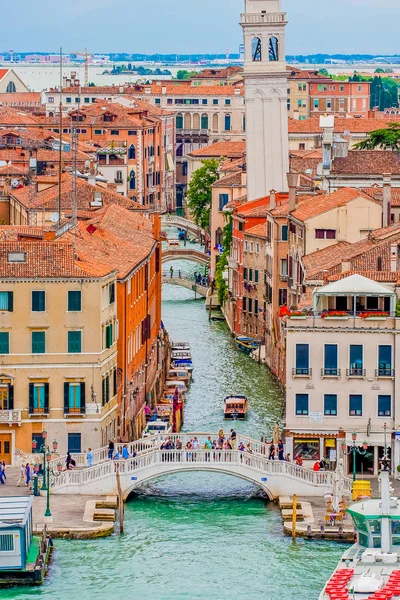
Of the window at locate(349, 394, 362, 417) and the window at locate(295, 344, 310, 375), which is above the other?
the window at locate(295, 344, 310, 375)

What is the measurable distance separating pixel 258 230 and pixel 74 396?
28538mm

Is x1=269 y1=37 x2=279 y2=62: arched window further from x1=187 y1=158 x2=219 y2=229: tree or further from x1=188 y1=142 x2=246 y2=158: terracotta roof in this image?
x1=188 y1=142 x2=246 y2=158: terracotta roof

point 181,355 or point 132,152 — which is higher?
→ point 132,152

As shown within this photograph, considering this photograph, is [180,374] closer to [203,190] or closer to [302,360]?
[302,360]

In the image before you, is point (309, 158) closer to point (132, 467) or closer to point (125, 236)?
point (125, 236)

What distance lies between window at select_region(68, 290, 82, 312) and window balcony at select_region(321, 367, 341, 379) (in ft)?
19.7

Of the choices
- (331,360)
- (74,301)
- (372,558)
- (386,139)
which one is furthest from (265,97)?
(372,558)

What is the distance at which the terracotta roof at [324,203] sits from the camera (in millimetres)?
66875

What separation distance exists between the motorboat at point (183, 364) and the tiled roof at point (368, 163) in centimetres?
1001

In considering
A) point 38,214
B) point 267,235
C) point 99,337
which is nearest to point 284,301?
point 267,235

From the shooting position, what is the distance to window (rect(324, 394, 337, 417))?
51375 millimetres

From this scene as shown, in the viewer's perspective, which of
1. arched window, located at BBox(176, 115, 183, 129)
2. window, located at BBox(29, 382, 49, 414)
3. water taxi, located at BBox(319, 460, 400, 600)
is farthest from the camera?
arched window, located at BBox(176, 115, 183, 129)

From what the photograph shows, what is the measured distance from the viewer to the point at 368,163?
261 ft

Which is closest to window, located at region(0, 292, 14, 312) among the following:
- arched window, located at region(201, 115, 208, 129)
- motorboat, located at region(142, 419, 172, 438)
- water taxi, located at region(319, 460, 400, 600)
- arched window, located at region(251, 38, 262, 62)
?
motorboat, located at region(142, 419, 172, 438)
